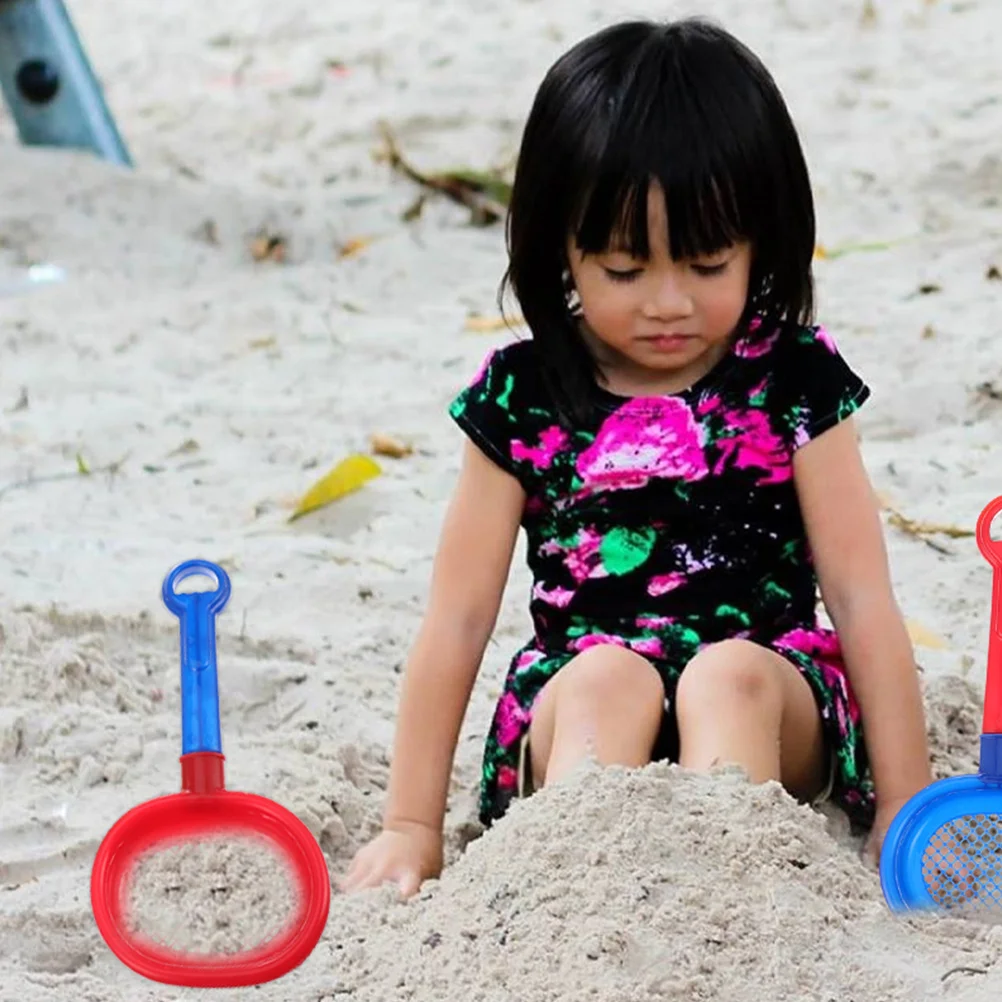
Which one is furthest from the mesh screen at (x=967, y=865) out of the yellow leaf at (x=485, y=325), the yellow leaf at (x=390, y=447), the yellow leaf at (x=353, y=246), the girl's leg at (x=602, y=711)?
the yellow leaf at (x=353, y=246)

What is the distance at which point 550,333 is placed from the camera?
2088mm

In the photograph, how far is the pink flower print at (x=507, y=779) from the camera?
209cm

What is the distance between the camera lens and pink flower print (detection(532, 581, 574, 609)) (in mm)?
2111

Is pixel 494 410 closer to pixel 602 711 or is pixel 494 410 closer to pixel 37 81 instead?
pixel 602 711

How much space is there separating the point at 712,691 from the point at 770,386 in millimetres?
336

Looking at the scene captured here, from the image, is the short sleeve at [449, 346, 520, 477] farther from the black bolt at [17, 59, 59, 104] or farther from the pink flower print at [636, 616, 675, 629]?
the black bolt at [17, 59, 59, 104]

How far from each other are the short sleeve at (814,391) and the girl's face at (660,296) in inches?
3.4

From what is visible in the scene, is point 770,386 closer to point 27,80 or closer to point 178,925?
point 178,925

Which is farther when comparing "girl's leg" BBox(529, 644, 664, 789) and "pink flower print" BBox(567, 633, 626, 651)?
"pink flower print" BBox(567, 633, 626, 651)

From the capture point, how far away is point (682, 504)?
6.78 ft

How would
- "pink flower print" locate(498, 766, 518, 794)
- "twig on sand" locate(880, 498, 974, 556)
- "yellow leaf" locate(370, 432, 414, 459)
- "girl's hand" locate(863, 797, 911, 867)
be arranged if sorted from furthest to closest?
"yellow leaf" locate(370, 432, 414, 459)
"twig on sand" locate(880, 498, 974, 556)
"pink flower print" locate(498, 766, 518, 794)
"girl's hand" locate(863, 797, 911, 867)

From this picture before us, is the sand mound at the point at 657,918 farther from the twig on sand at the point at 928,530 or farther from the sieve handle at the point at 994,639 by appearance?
the twig on sand at the point at 928,530

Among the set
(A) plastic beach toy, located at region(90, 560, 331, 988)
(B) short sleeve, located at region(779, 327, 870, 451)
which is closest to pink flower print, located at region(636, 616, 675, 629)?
(B) short sleeve, located at region(779, 327, 870, 451)

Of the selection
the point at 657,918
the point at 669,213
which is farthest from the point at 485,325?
the point at 657,918
